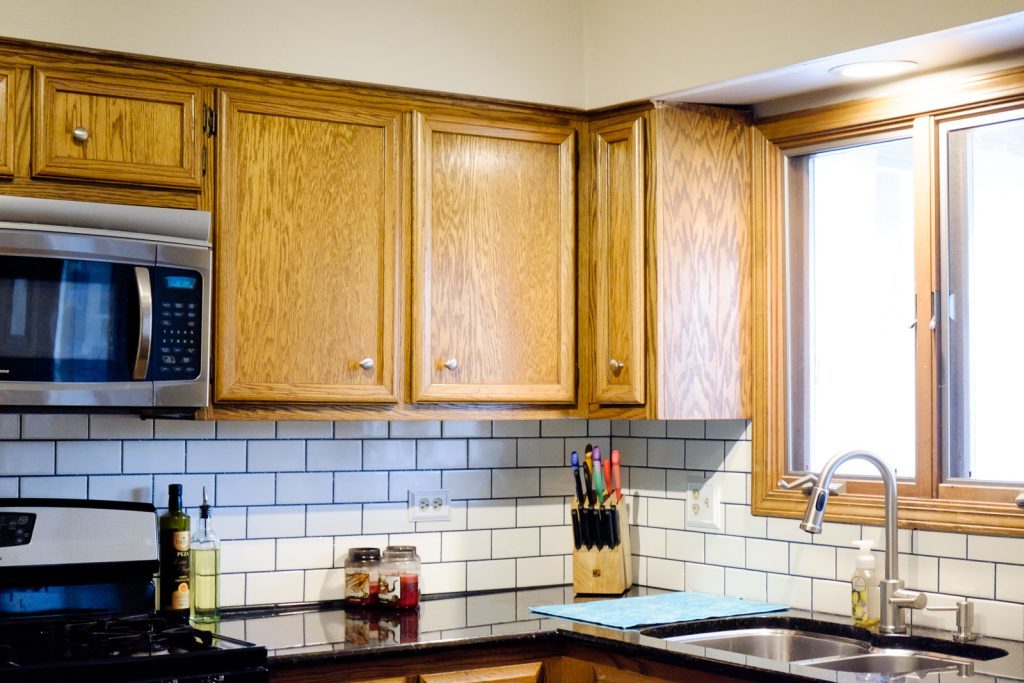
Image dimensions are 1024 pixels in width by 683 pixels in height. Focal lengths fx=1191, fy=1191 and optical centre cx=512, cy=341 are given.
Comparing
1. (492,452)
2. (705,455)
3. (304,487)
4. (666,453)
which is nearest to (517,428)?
(492,452)

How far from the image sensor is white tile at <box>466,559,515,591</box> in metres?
3.31

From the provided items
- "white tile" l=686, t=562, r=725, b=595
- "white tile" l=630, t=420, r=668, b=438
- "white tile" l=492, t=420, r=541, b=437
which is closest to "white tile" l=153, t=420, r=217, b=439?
"white tile" l=492, t=420, r=541, b=437

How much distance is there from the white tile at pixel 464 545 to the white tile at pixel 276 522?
16.5 inches

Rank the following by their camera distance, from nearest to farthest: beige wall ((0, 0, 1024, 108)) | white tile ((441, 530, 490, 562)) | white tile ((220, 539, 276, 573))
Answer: beige wall ((0, 0, 1024, 108)) < white tile ((220, 539, 276, 573)) < white tile ((441, 530, 490, 562))

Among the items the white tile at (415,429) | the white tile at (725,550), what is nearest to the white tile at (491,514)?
the white tile at (415,429)

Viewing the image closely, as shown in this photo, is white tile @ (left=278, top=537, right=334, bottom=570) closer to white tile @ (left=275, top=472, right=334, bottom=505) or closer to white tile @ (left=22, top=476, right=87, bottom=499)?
white tile @ (left=275, top=472, right=334, bottom=505)

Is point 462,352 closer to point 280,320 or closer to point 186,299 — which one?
point 280,320

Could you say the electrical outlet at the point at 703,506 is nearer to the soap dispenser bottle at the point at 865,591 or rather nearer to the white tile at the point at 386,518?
the soap dispenser bottle at the point at 865,591

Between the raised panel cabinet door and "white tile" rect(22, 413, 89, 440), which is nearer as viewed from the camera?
the raised panel cabinet door

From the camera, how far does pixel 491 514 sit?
337cm

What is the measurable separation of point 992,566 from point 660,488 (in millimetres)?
1017

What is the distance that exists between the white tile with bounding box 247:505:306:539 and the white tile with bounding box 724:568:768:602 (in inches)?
44.1

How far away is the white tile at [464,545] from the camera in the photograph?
329cm

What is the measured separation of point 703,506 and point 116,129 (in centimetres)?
177
